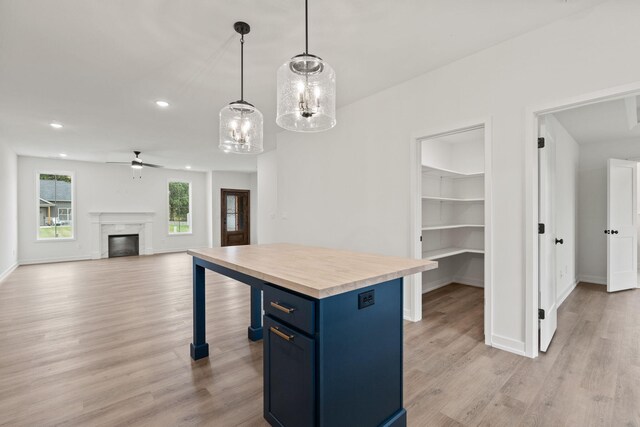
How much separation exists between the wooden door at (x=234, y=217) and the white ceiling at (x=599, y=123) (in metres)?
8.45

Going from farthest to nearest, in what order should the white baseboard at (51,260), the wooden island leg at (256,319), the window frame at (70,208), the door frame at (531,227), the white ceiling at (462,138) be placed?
the window frame at (70,208)
the white baseboard at (51,260)
the white ceiling at (462,138)
the wooden island leg at (256,319)
the door frame at (531,227)

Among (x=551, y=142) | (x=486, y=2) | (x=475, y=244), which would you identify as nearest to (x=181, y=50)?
(x=486, y=2)

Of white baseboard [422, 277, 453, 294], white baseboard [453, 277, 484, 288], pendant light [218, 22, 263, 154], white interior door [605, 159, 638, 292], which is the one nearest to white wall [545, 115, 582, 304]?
white interior door [605, 159, 638, 292]

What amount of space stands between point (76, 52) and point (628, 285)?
7218 mm

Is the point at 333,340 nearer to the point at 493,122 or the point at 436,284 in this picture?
the point at 493,122

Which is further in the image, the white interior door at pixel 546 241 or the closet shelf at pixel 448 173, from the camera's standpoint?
the closet shelf at pixel 448 173

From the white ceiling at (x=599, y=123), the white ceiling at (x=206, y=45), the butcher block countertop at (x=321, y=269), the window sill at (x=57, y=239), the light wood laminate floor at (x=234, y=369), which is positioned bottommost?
the light wood laminate floor at (x=234, y=369)

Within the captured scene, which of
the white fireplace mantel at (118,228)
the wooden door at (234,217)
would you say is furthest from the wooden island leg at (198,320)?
the wooden door at (234,217)

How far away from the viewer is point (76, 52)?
257 cm

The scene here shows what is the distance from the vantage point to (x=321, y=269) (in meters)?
1.55

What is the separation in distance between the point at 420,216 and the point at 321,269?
1.94 metres

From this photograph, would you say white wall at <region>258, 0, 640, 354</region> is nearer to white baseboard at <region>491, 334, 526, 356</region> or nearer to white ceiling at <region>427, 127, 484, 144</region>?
white baseboard at <region>491, 334, 526, 356</region>

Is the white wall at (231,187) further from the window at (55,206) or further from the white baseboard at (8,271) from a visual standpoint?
the white baseboard at (8,271)

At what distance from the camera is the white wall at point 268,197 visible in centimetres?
640
